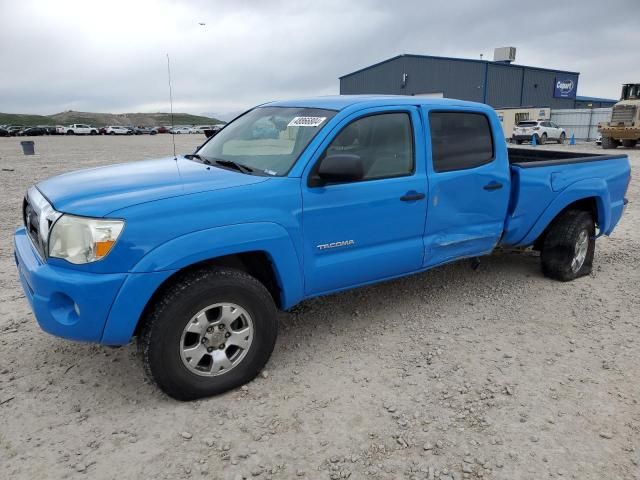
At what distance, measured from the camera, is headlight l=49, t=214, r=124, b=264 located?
2.63 metres

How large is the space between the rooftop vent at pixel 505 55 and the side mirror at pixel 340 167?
4300 cm

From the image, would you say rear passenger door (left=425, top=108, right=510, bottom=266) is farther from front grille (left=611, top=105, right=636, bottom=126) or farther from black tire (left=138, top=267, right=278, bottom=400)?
front grille (left=611, top=105, right=636, bottom=126)

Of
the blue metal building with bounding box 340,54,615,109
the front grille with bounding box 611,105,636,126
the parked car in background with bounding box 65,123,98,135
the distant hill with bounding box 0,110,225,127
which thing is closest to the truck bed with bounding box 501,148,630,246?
the front grille with bounding box 611,105,636,126

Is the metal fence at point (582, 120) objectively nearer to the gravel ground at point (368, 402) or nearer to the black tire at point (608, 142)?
the black tire at point (608, 142)

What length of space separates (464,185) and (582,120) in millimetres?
34808

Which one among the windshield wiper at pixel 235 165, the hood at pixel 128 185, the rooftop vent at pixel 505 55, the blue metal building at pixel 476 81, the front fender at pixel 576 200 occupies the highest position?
the rooftop vent at pixel 505 55

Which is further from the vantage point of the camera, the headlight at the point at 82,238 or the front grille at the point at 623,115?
the front grille at the point at 623,115

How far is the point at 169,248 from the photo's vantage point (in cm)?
272

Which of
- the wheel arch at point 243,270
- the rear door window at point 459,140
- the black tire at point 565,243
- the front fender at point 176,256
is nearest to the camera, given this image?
the front fender at point 176,256

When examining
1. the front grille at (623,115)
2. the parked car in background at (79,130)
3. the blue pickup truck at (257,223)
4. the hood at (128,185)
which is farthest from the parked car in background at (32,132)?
the blue pickup truck at (257,223)

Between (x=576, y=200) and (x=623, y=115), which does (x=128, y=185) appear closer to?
(x=576, y=200)

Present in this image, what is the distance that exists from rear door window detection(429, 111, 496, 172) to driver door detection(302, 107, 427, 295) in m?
0.20

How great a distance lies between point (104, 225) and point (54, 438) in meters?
1.19

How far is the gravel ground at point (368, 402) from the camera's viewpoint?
8.32ft
